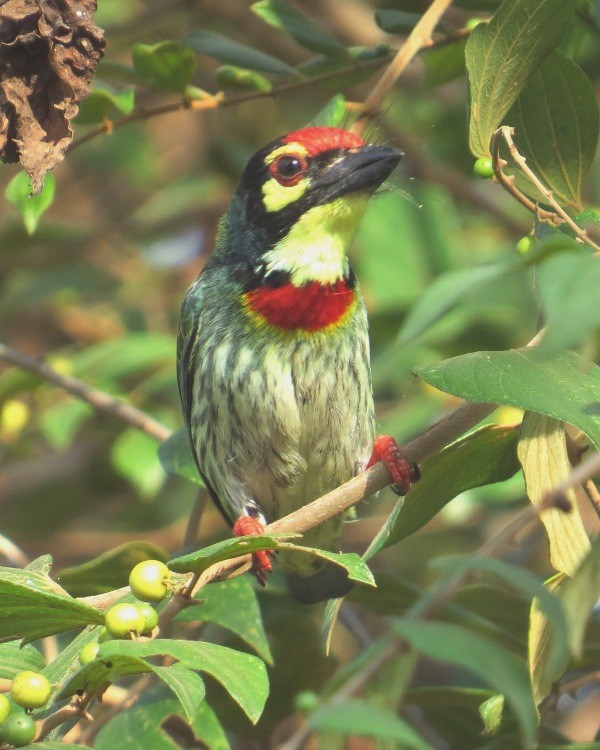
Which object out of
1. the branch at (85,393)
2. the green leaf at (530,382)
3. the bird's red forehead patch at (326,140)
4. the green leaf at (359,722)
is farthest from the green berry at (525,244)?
the branch at (85,393)

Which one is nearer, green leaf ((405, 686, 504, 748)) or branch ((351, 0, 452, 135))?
green leaf ((405, 686, 504, 748))

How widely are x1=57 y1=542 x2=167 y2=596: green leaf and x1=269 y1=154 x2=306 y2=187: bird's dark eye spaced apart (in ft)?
3.52

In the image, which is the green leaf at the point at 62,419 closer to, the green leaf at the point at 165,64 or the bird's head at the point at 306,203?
the bird's head at the point at 306,203

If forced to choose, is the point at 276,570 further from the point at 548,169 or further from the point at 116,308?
the point at 116,308

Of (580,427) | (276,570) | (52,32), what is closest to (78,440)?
(276,570)

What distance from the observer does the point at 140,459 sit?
3965 mm

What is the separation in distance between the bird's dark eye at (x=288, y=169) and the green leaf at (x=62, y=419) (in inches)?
44.2

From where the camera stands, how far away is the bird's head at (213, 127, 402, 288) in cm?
307

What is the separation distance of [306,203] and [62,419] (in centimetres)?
128

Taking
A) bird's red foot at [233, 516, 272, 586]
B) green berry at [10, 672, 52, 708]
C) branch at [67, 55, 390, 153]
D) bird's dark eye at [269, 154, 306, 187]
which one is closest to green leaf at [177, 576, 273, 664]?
bird's red foot at [233, 516, 272, 586]

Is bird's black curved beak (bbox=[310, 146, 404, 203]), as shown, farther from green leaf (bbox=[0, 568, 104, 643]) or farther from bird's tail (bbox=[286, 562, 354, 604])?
green leaf (bbox=[0, 568, 104, 643])

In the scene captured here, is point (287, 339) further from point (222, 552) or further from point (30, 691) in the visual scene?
point (30, 691)

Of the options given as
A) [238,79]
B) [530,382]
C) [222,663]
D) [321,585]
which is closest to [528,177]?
[530,382]

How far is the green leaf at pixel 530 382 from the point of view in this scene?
1875mm
